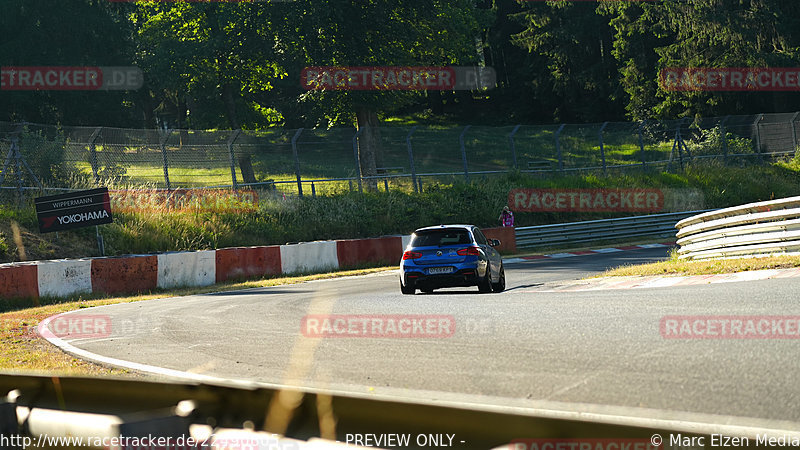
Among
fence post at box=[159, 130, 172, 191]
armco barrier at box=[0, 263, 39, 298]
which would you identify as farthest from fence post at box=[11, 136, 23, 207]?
armco barrier at box=[0, 263, 39, 298]

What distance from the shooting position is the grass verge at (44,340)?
8523 mm

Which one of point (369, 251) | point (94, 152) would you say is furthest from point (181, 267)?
point (369, 251)

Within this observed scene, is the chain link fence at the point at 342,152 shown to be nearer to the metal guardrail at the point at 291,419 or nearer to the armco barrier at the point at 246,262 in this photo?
the armco barrier at the point at 246,262

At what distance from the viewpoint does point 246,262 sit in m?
22.7

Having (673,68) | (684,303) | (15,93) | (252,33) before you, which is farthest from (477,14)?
(684,303)

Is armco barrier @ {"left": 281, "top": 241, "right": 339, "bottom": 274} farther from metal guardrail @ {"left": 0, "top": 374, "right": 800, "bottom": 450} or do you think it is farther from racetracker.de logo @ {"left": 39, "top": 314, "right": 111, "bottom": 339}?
metal guardrail @ {"left": 0, "top": 374, "right": 800, "bottom": 450}

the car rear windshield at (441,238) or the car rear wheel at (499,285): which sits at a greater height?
the car rear windshield at (441,238)

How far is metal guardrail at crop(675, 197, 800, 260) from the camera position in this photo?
1507 centimetres

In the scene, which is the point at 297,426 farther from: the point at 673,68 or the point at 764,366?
the point at 673,68

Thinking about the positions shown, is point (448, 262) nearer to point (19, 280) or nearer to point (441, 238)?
point (441, 238)

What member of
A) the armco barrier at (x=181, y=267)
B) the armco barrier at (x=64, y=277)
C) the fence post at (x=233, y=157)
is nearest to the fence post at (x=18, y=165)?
the armco barrier at (x=181, y=267)

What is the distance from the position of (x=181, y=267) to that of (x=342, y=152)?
947cm

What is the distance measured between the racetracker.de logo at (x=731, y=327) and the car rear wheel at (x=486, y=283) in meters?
7.16

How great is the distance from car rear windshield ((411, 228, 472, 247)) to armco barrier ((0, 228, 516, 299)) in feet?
24.7
